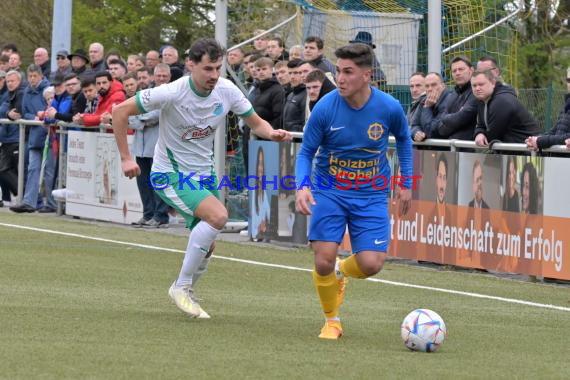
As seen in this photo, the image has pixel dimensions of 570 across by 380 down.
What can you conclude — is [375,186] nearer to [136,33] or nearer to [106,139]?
[106,139]

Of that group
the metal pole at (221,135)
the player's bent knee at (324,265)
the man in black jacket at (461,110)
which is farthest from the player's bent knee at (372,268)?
the metal pole at (221,135)

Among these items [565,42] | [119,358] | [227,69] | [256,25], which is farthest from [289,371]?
[565,42]

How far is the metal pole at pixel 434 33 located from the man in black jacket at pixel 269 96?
215 centimetres

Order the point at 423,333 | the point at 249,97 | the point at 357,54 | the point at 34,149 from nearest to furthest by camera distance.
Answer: the point at 423,333 → the point at 357,54 → the point at 249,97 → the point at 34,149

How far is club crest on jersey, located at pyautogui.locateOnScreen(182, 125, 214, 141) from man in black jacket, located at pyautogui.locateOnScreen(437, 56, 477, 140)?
444 cm

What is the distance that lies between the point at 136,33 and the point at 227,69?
20381 mm

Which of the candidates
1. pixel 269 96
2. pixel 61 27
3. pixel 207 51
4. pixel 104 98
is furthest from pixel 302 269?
pixel 61 27

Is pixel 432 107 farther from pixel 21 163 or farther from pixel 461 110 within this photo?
pixel 21 163

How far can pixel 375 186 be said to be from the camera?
29.7 ft

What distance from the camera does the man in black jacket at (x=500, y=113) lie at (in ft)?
42.8

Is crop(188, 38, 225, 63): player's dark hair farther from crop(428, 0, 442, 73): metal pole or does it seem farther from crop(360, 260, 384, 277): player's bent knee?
crop(428, 0, 442, 73): metal pole

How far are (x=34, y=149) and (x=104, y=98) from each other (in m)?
2.08

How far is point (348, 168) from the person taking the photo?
8.96 m

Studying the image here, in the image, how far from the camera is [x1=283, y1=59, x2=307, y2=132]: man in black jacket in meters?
15.8
